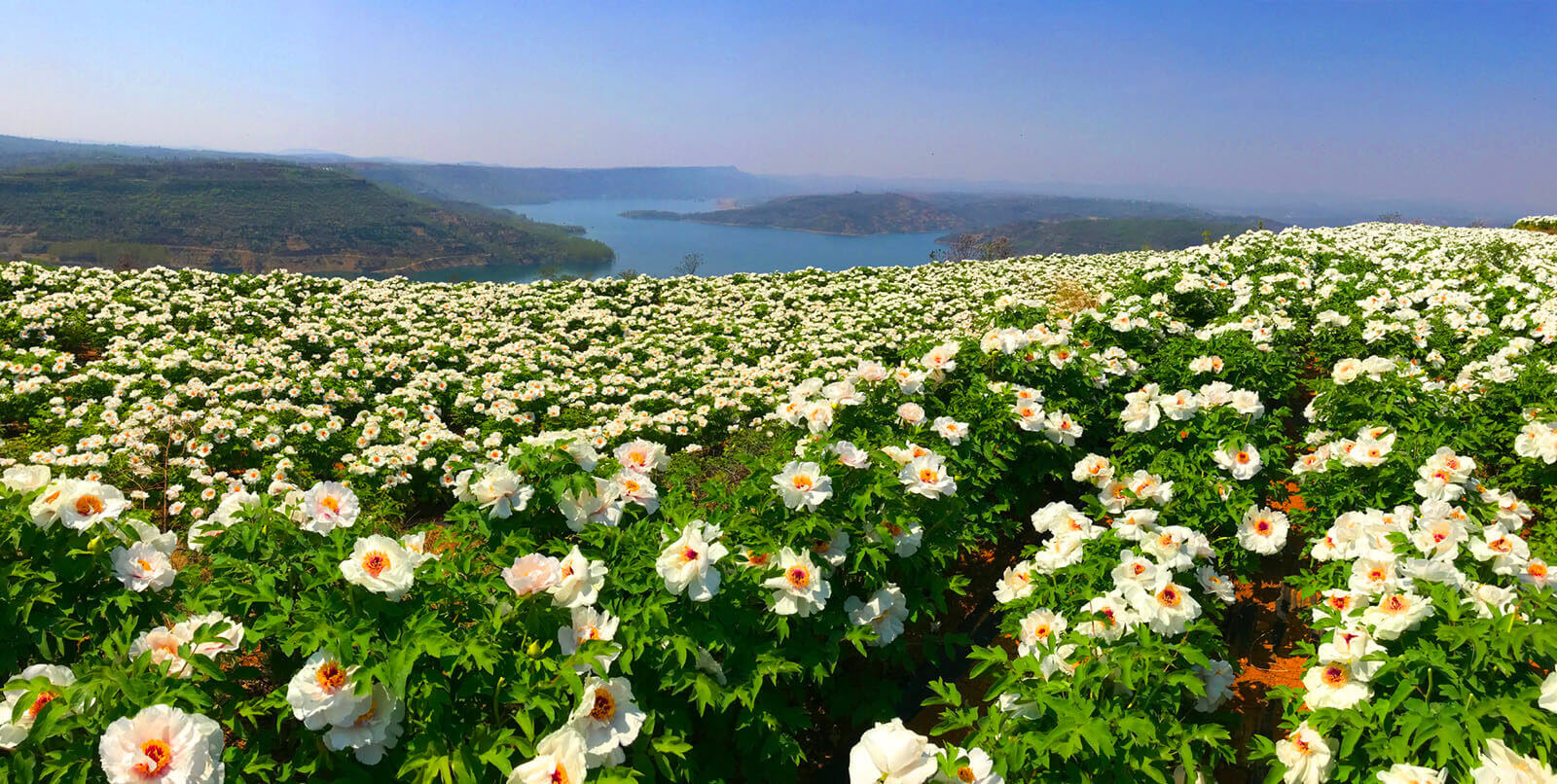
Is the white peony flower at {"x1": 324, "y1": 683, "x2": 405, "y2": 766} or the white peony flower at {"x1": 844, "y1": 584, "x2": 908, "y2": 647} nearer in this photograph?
the white peony flower at {"x1": 324, "y1": 683, "x2": 405, "y2": 766}

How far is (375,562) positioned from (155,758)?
2.20ft

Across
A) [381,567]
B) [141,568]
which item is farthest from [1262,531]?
[141,568]

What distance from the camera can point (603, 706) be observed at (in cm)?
231

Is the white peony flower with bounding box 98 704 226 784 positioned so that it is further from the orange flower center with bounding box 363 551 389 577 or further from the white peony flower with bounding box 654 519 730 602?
the white peony flower with bounding box 654 519 730 602

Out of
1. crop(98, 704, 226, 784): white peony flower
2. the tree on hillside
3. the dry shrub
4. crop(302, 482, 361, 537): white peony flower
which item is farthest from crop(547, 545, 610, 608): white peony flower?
the tree on hillside

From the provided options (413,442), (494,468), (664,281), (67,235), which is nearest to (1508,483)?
(494,468)

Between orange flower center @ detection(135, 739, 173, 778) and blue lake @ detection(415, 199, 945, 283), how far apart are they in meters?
78.5

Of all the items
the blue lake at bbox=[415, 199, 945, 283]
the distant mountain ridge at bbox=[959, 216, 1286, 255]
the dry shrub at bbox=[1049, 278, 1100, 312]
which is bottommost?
the blue lake at bbox=[415, 199, 945, 283]

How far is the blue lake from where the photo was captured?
Answer: 90750mm

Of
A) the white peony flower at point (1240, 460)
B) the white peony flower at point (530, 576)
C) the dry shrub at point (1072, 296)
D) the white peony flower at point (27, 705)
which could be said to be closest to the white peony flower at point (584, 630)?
the white peony flower at point (530, 576)

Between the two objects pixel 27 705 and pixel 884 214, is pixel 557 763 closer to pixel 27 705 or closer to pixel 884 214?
pixel 27 705

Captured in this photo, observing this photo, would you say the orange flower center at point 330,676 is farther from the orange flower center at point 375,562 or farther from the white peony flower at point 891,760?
the white peony flower at point 891,760

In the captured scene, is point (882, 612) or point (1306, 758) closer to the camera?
point (1306, 758)

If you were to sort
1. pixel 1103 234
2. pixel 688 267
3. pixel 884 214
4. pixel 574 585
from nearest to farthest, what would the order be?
pixel 574 585 < pixel 688 267 < pixel 1103 234 < pixel 884 214
